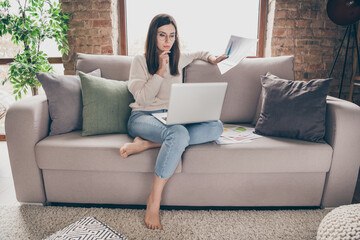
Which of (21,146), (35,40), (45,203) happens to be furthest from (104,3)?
(45,203)

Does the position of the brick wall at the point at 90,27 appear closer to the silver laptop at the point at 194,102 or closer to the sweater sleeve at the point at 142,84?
the sweater sleeve at the point at 142,84

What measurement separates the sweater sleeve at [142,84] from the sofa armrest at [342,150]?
3.36ft

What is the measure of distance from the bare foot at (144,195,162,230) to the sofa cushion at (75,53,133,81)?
3.15 ft

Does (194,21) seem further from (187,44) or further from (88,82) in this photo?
(88,82)

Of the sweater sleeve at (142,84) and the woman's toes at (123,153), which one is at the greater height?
the sweater sleeve at (142,84)

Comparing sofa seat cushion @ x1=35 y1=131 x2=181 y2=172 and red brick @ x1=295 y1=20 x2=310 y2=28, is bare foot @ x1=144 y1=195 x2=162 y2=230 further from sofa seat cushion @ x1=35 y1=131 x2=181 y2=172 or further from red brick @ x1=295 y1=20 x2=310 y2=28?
red brick @ x1=295 y1=20 x2=310 y2=28

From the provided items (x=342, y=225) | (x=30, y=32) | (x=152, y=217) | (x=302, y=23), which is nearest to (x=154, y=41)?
(x=152, y=217)

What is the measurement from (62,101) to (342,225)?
5.22 ft


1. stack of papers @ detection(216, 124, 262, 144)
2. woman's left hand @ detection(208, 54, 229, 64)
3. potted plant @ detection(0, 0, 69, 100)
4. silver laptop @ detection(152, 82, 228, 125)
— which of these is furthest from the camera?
potted plant @ detection(0, 0, 69, 100)

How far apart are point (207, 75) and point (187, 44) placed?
896 mm

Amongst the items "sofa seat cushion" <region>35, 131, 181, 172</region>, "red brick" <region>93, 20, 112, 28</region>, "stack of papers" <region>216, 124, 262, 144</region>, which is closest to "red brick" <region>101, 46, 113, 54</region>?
"red brick" <region>93, 20, 112, 28</region>

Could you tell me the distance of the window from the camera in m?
2.54

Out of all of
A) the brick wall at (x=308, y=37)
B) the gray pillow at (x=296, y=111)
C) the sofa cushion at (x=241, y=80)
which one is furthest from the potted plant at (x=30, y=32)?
the brick wall at (x=308, y=37)

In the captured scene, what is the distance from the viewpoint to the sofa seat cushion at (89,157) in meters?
1.39
